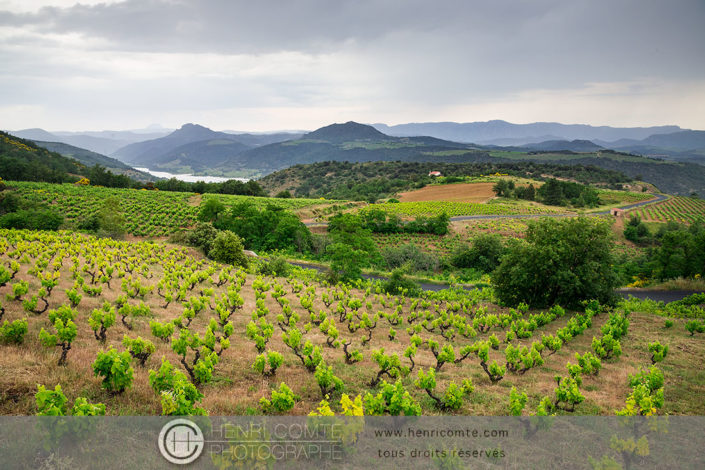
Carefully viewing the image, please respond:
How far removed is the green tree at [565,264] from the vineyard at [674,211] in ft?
285

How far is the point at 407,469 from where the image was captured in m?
7.77

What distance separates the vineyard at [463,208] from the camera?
285ft

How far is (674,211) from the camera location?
341 ft

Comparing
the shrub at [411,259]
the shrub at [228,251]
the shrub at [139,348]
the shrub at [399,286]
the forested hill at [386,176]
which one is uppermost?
the forested hill at [386,176]

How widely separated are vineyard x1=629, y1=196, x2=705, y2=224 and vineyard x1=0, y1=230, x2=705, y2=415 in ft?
300

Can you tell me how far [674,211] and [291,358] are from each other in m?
133

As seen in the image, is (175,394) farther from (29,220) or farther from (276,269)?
(29,220)

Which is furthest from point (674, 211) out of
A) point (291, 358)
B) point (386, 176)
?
point (291, 358)

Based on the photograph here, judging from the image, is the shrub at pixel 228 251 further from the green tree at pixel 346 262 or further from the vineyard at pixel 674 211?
the vineyard at pixel 674 211

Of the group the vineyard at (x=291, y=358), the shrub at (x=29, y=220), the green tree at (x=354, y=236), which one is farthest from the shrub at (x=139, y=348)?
the shrub at (x=29, y=220)

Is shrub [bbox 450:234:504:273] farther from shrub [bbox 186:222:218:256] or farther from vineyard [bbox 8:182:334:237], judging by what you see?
vineyard [bbox 8:182:334:237]

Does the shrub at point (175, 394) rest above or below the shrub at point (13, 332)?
below

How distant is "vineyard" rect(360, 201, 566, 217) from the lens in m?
86.9

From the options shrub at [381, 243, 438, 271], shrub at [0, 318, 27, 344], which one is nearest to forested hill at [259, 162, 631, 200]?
shrub at [381, 243, 438, 271]
